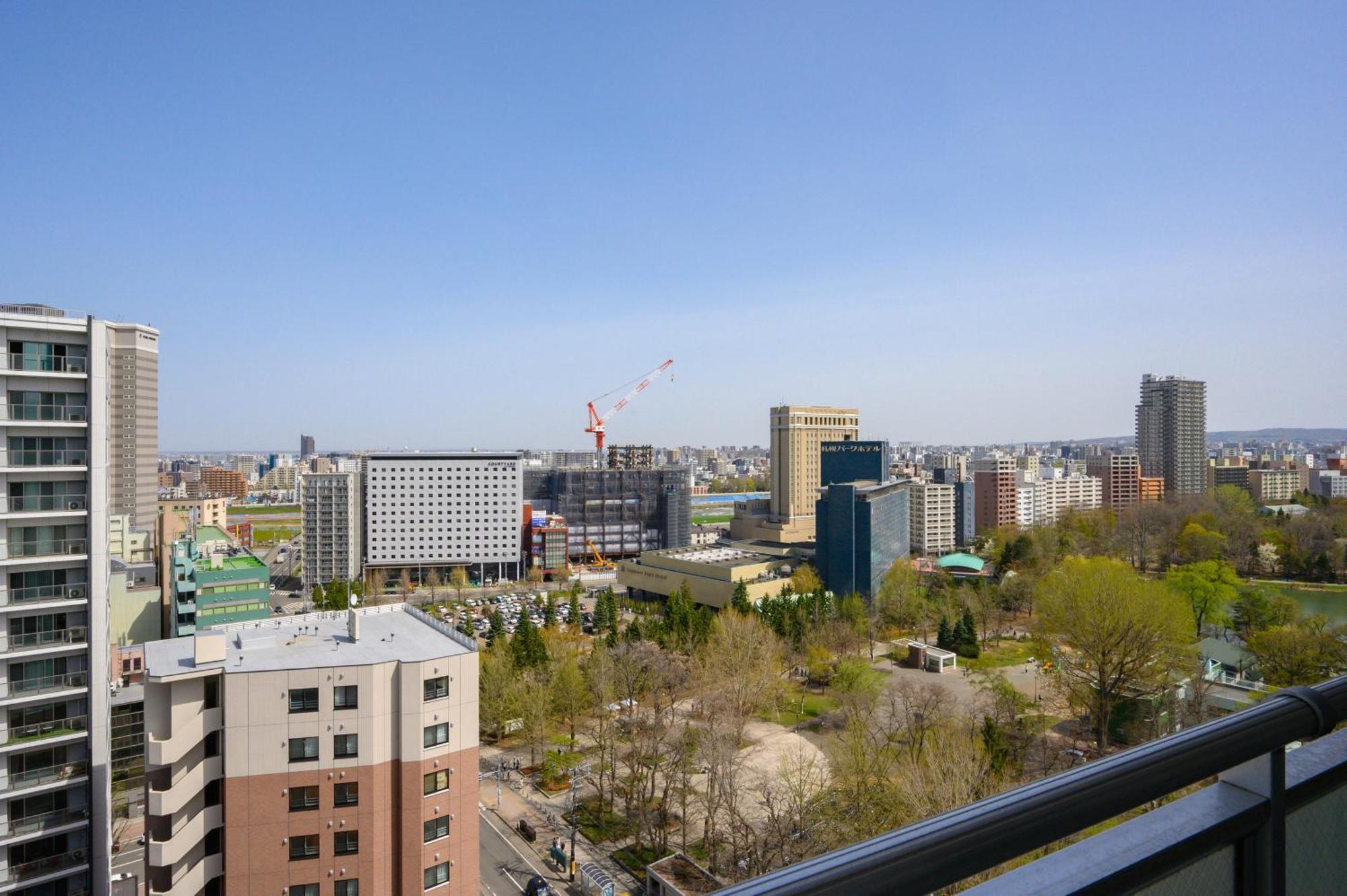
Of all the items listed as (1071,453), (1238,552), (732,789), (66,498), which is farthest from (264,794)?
(1071,453)

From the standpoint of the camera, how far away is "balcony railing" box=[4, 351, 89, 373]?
3.91 metres

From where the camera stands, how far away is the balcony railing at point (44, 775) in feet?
12.8

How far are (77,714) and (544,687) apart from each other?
462 centimetres

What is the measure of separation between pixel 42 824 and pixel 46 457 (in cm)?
191

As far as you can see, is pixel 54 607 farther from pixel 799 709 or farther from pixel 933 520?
pixel 933 520

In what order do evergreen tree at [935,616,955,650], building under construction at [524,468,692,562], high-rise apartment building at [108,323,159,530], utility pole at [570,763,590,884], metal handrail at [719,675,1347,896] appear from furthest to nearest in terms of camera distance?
building under construction at [524,468,692,562] → high-rise apartment building at [108,323,159,530] → evergreen tree at [935,616,955,650] → utility pole at [570,763,590,884] → metal handrail at [719,675,1347,896]

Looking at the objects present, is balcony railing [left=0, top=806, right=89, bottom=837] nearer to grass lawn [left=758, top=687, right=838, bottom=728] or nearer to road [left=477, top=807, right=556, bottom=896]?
road [left=477, top=807, right=556, bottom=896]

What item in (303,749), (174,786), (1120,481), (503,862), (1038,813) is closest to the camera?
(1038,813)

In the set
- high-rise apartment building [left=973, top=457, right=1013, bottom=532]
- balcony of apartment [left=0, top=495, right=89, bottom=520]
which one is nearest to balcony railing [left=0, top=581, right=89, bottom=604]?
balcony of apartment [left=0, top=495, right=89, bottom=520]

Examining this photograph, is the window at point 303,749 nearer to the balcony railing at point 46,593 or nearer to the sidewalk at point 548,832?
the balcony railing at point 46,593

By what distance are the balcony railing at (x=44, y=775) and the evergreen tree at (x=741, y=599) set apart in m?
9.43

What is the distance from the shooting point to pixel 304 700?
3.95 m

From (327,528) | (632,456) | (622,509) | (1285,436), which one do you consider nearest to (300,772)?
(327,528)

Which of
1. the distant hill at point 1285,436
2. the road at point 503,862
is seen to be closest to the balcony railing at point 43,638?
the road at point 503,862
